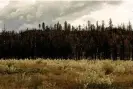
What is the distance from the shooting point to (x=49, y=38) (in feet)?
448

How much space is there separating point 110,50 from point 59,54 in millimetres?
17269

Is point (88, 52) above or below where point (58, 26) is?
below

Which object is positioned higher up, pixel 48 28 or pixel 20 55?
pixel 48 28

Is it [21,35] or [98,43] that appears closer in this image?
[98,43]

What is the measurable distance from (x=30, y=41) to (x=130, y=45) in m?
36.7

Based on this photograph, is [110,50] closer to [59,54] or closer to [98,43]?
[98,43]

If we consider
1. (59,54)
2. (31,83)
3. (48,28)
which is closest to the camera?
(31,83)

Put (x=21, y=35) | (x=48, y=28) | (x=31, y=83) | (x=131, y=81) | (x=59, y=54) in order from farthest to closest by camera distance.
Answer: (x=48, y=28), (x=21, y=35), (x=59, y=54), (x=131, y=81), (x=31, y=83)

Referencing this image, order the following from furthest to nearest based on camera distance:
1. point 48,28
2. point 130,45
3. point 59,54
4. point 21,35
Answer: point 48,28, point 21,35, point 130,45, point 59,54

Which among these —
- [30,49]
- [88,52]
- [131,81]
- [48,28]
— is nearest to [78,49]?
[88,52]

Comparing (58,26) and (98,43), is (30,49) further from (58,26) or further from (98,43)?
(58,26)

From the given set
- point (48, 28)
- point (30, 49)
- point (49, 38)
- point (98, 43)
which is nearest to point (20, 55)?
point (30, 49)

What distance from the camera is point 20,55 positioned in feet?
412

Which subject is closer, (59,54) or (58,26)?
(59,54)
